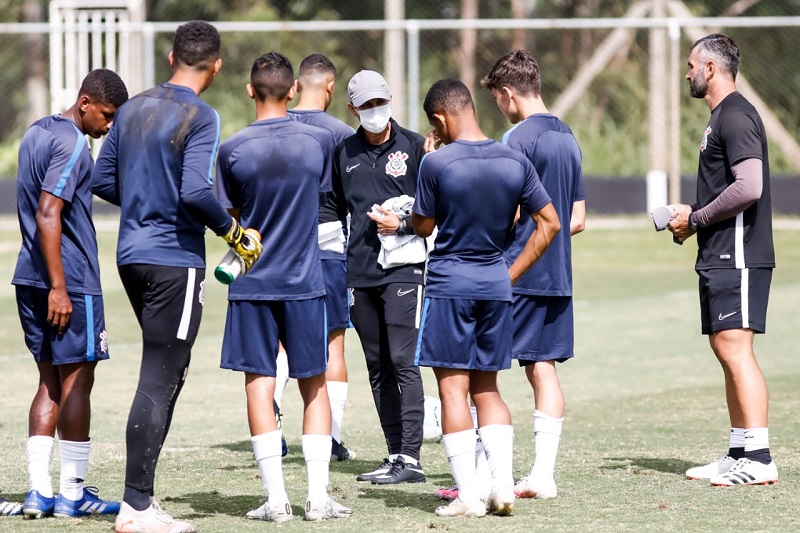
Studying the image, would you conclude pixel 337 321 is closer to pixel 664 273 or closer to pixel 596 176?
pixel 664 273

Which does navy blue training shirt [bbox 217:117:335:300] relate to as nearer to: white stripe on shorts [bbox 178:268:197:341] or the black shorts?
white stripe on shorts [bbox 178:268:197:341]

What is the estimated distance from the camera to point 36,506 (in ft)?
19.6

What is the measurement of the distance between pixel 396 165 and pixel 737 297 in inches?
76.5

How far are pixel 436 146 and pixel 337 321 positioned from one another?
1.15 metres

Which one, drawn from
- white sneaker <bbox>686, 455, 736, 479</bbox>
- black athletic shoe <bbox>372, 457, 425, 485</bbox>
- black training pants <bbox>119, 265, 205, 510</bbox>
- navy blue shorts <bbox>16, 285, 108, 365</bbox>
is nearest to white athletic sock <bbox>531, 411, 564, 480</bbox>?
black athletic shoe <bbox>372, 457, 425, 485</bbox>

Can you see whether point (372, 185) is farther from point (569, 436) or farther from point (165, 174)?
point (569, 436)

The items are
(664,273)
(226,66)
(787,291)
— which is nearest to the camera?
(787,291)

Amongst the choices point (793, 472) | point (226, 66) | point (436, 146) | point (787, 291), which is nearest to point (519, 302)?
point (436, 146)

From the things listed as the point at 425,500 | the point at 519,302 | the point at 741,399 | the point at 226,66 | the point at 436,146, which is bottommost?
the point at 425,500

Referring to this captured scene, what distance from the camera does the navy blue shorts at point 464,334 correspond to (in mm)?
5902

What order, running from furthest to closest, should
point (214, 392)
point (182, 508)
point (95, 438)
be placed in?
point (214, 392) < point (95, 438) < point (182, 508)

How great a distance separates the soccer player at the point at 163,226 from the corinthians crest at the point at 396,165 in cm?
160

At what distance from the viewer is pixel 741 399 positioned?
22.5 feet

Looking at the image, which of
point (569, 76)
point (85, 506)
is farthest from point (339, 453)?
point (569, 76)
